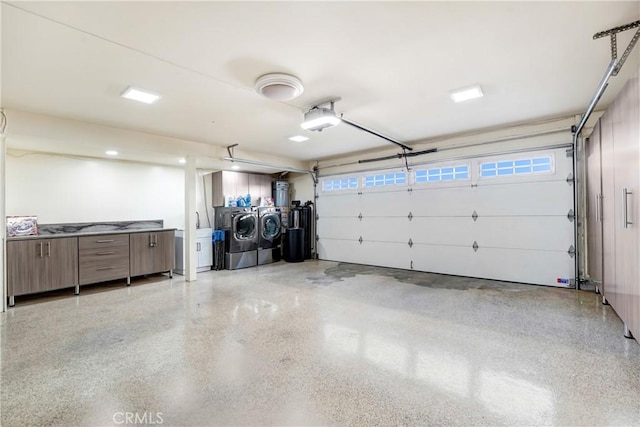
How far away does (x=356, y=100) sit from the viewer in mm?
3707

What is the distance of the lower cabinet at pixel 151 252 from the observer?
5312 mm

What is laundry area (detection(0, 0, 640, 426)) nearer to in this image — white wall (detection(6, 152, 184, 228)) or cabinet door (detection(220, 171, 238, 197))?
white wall (detection(6, 152, 184, 228))

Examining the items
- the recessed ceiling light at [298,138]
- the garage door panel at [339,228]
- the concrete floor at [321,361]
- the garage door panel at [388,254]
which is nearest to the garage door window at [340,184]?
the garage door panel at [339,228]

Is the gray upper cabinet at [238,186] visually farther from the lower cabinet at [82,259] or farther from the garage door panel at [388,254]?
the garage door panel at [388,254]

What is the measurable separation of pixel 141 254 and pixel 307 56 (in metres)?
4.82

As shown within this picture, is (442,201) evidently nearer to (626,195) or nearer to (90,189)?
(626,195)

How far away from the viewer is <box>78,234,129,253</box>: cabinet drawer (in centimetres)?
473

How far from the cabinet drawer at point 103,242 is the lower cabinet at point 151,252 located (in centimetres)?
13

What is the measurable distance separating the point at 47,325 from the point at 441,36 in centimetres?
503

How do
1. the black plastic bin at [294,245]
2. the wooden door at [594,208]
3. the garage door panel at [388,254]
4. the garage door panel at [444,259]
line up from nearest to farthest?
the wooden door at [594,208], the garage door panel at [444,259], the garage door panel at [388,254], the black plastic bin at [294,245]

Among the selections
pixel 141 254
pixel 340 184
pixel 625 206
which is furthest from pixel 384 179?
pixel 141 254

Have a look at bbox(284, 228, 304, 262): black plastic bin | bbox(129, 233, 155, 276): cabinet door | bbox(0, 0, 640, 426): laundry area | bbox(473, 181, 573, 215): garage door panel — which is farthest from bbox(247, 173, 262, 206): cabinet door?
bbox(473, 181, 573, 215): garage door panel

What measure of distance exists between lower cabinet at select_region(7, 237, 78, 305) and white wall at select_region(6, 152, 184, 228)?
4.75 ft

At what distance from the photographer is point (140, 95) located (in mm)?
3395
